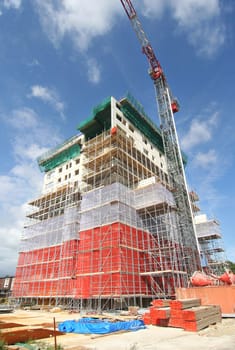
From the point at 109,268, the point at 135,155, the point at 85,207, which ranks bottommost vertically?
the point at 109,268

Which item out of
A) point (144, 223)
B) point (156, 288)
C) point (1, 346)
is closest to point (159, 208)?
point (144, 223)

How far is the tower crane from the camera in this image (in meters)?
25.3

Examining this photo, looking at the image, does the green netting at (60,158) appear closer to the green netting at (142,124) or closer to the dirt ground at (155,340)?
the green netting at (142,124)

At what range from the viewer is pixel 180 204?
94.7 feet

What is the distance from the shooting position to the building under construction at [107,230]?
21234 millimetres

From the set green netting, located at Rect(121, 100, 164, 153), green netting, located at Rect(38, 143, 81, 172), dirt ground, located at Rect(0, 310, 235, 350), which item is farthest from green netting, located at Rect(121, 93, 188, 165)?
dirt ground, located at Rect(0, 310, 235, 350)

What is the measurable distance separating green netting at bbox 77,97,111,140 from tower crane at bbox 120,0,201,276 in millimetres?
8963

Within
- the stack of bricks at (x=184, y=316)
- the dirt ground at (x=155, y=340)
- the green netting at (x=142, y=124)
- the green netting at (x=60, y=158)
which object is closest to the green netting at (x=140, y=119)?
the green netting at (x=142, y=124)

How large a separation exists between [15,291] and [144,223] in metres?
20.2

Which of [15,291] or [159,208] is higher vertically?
A: [159,208]

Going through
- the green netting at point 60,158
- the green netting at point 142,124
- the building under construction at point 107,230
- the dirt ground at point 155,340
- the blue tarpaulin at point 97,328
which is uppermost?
the green netting at point 142,124

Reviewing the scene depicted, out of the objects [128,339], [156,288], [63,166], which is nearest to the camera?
[128,339]

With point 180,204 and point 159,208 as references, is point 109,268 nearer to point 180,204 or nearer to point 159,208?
point 159,208

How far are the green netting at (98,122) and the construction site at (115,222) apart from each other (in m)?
0.15
